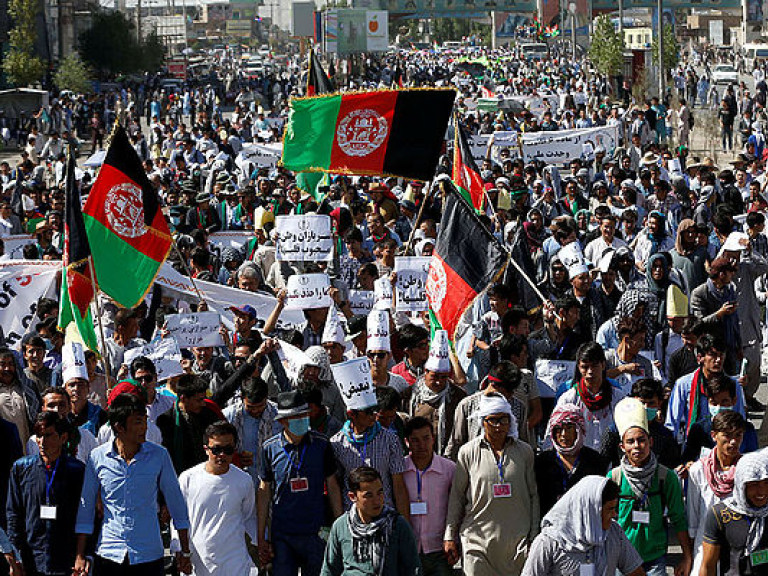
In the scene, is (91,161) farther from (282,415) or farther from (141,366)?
(282,415)

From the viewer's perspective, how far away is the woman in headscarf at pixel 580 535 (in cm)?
647

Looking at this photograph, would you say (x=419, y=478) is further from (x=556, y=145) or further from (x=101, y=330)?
(x=556, y=145)

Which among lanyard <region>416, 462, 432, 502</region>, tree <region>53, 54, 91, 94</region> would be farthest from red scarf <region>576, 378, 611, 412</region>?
tree <region>53, 54, 91, 94</region>


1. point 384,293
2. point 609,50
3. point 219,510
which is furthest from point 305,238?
point 609,50

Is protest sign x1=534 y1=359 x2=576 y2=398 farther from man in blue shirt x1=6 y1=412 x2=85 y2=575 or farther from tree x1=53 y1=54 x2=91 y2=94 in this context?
tree x1=53 y1=54 x2=91 y2=94

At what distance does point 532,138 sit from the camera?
23625mm

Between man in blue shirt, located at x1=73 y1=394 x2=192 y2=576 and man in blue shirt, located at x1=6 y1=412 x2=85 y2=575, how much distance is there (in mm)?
128

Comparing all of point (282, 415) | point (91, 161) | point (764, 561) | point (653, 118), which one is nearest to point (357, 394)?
point (282, 415)

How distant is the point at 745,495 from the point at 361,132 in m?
Answer: 7.72

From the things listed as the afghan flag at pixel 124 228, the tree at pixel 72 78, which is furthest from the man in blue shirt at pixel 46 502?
the tree at pixel 72 78

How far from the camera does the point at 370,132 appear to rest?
13.8 meters

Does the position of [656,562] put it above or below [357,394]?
below

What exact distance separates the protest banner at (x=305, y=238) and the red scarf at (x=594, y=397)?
16.8 ft

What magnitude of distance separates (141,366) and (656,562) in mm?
3377
